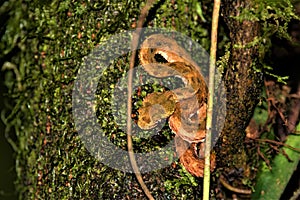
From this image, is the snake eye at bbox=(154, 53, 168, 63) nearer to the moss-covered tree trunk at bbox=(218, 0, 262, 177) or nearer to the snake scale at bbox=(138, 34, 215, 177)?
the snake scale at bbox=(138, 34, 215, 177)

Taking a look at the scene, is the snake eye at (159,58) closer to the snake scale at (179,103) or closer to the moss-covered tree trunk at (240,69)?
the snake scale at (179,103)

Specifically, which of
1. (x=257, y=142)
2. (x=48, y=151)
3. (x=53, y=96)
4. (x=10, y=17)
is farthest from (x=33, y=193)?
(x=257, y=142)

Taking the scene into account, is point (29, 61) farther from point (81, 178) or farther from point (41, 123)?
point (81, 178)

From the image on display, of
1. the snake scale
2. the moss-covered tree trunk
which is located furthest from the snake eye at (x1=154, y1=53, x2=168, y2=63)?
the moss-covered tree trunk

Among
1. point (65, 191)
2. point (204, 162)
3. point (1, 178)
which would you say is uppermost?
point (204, 162)
